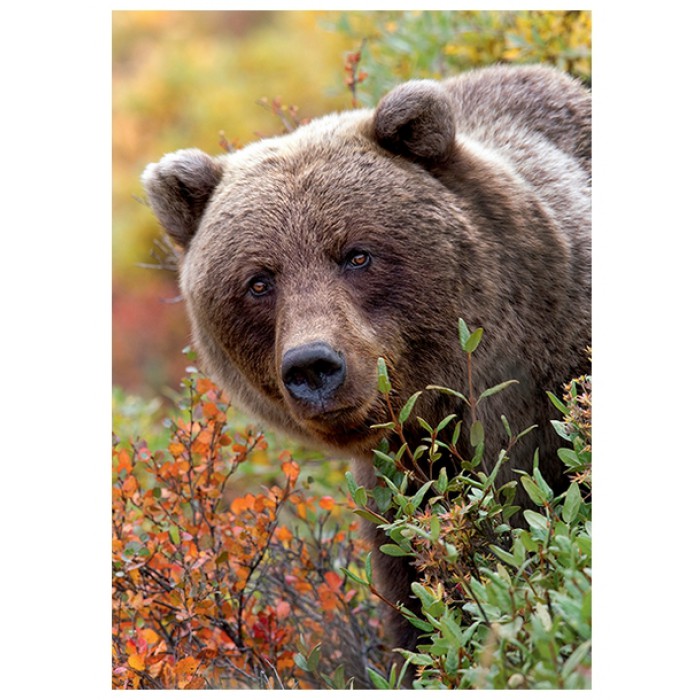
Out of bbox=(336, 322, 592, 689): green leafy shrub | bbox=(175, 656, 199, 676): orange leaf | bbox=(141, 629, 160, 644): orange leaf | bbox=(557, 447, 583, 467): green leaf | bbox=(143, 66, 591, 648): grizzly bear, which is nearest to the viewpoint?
bbox=(336, 322, 592, 689): green leafy shrub

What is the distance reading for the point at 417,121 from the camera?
12.2ft

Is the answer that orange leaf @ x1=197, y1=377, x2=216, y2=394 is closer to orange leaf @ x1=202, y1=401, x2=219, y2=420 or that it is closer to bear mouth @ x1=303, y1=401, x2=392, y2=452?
orange leaf @ x1=202, y1=401, x2=219, y2=420

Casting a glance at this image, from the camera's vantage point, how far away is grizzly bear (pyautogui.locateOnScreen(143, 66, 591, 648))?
3559mm

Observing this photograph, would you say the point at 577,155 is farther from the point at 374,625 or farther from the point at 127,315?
the point at 127,315

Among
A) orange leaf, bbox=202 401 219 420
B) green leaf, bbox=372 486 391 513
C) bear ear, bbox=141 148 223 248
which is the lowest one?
green leaf, bbox=372 486 391 513

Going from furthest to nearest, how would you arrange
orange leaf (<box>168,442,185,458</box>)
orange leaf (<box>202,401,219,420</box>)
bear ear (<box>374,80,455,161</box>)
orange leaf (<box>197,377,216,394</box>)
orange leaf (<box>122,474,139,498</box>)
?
1. orange leaf (<box>197,377,216,394</box>)
2. orange leaf (<box>202,401,219,420</box>)
3. orange leaf (<box>168,442,185,458</box>)
4. orange leaf (<box>122,474,139,498</box>)
5. bear ear (<box>374,80,455,161</box>)

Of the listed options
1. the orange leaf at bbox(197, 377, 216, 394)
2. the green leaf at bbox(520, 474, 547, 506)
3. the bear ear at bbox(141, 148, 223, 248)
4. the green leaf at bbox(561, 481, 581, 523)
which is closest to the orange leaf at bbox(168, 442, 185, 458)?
the orange leaf at bbox(197, 377, 216, 394)

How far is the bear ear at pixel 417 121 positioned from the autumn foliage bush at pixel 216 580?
57.2 inches

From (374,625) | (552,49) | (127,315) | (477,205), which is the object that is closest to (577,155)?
(477,205)

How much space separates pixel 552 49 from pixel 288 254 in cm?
255

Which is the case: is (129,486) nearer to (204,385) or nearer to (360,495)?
(204,385)

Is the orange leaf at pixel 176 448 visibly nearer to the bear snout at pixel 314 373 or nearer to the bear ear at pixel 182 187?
the bear ear at pixel 182 187

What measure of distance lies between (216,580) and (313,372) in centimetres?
144
